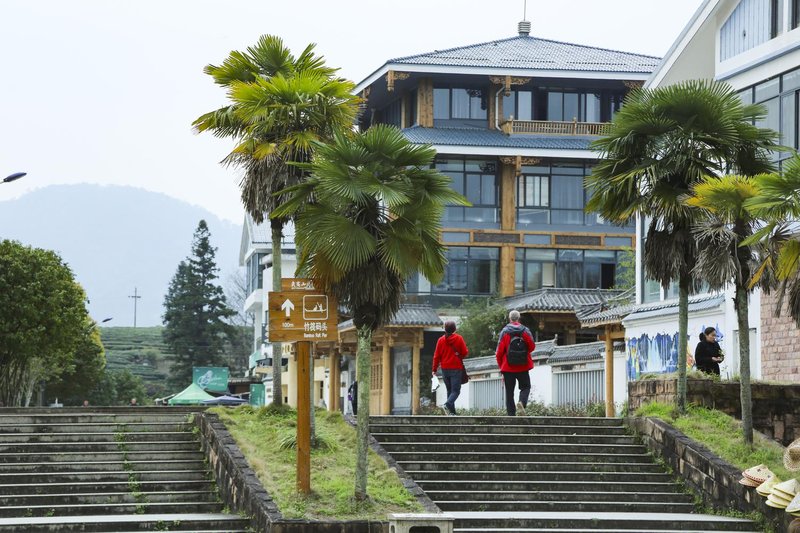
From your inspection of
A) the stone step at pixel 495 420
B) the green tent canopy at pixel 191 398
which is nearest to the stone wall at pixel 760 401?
the stone step at pixel 495 420

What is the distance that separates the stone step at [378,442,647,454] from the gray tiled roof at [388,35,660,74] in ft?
122

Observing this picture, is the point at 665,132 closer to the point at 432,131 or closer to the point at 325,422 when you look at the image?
the point at 325,422

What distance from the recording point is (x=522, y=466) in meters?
20.6

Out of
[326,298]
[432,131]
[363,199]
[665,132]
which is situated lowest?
[326,298]

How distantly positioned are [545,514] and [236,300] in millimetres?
108925

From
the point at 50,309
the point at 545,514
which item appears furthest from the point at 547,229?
the point at 545,514

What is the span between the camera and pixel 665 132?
21266mm

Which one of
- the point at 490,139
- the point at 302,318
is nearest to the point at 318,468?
the point at 302,318

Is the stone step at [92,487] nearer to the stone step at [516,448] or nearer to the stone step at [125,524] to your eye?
the stone step at [125,524]

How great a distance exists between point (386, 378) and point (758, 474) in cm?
3089

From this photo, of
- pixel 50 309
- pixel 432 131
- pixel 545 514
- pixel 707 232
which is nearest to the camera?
pixel 545 514

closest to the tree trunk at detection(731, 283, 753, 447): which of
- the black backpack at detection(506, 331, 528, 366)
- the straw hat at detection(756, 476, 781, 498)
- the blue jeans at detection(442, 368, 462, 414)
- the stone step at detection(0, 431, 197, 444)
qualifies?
the straw hat at detection(756, 476, 781, 498)

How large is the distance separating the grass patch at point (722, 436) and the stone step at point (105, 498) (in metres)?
7.05

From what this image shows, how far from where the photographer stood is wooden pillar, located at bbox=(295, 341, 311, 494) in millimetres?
16547
